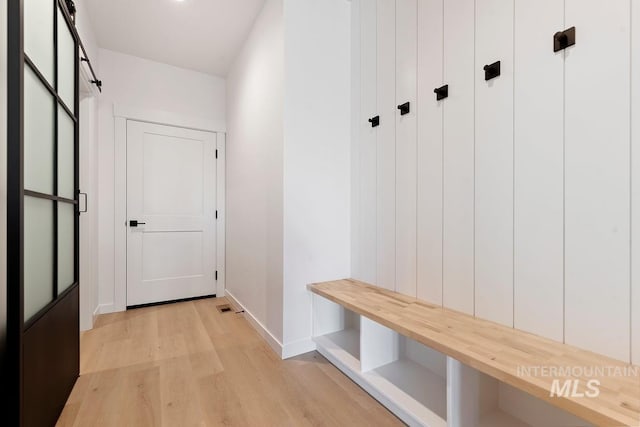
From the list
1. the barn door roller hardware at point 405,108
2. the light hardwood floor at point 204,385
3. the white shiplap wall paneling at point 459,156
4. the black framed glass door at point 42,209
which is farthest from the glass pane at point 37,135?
the white shiplap wall paneling at point 459,156

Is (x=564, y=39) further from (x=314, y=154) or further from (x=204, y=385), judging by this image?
(x=204, y=385)

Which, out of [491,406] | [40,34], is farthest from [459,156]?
[40,34]

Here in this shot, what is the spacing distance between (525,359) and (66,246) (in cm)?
230

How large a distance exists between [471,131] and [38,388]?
2.33m

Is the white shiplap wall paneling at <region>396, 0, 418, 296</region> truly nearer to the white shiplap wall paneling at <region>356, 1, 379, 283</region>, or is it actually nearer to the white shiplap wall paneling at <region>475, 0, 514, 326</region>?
the white shiplap wall paneling at <region>356, 1, 379, 283</region>

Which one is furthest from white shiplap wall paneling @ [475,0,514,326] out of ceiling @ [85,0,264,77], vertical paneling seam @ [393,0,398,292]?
ceiling @ [85,0,264,77]

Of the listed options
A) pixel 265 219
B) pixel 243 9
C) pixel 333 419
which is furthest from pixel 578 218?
pixel 243 9

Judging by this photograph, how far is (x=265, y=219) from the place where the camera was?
8.07 ft

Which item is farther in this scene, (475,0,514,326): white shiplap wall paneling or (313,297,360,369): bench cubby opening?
(313,297,360,369): bench cubby opening

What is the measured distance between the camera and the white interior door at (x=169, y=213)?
10.6 feet

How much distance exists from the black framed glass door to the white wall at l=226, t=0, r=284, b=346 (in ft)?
4.06

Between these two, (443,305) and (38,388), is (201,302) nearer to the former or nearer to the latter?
(38,388)

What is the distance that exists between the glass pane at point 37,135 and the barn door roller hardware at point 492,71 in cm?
200

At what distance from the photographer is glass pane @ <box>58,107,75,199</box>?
1.57 m
